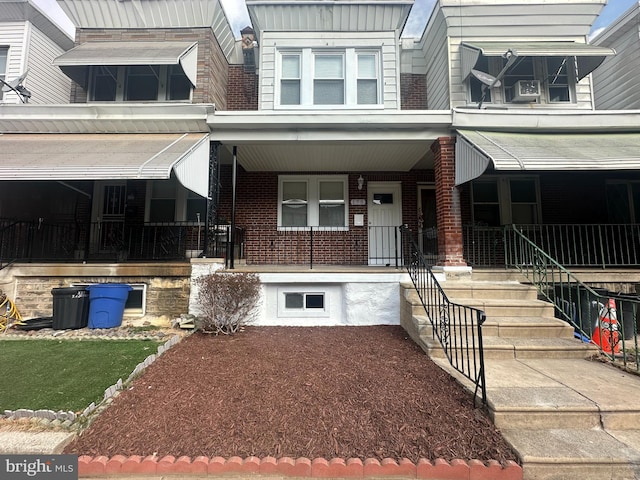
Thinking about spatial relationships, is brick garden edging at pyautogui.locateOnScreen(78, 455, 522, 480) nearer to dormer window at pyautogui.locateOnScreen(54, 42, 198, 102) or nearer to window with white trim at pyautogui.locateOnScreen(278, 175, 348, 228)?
window with white trim at pyautogui.locateOnScreen(278, 175, 348, 228)

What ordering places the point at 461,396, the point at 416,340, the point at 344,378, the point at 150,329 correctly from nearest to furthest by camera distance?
the point at 461,396 < the point at 344,378 < the point at 416,340 < the point at 150,329

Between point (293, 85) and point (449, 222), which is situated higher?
point (293, 85)

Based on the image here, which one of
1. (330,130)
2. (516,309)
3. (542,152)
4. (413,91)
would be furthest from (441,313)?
(413,91)

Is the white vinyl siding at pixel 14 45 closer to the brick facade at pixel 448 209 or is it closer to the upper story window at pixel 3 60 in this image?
the upper story window at pixel 3 60

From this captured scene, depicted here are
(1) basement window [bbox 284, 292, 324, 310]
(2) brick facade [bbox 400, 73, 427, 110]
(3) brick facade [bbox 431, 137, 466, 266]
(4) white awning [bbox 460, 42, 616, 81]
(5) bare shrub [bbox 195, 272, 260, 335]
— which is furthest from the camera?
(2) brick facade [bbox 400, 73, 427, 110]

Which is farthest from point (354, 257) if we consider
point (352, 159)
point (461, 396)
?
point (461, 396)

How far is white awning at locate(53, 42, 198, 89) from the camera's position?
750 centimetres

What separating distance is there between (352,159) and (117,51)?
650 centimetres

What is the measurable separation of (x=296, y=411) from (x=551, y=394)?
2480 mm

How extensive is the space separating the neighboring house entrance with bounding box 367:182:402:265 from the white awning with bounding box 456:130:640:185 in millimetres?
2911

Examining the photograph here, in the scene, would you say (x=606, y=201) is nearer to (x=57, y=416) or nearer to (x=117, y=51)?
(x=57, y=416)

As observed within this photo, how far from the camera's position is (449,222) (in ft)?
21.2

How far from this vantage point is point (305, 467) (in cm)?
236

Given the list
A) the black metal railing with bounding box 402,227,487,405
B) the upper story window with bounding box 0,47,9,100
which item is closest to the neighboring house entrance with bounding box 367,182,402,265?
the black metal railing with bounding box 402,227,487,405
